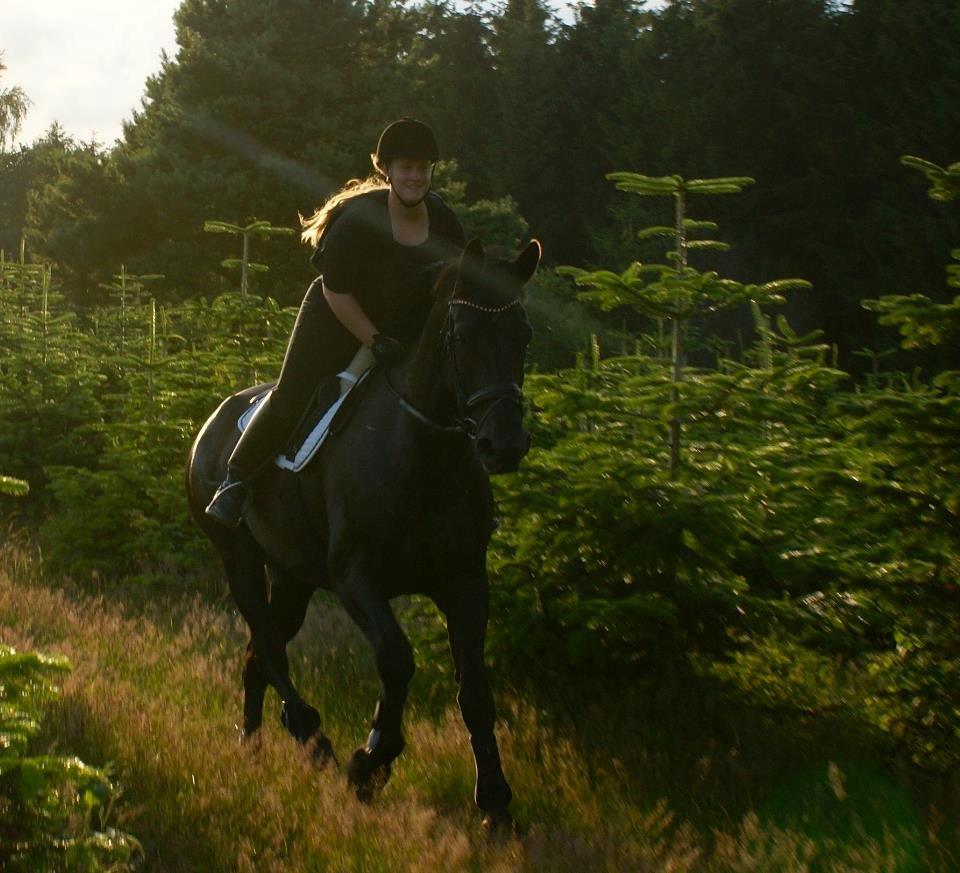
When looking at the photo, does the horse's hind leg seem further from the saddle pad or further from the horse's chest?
the horse's chest

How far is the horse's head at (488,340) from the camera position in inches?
195

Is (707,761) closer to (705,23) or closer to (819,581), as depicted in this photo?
(819,581)

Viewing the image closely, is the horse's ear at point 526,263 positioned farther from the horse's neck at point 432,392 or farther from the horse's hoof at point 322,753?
the horse's hoof at point 322,753

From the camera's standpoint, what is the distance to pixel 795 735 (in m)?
6.57

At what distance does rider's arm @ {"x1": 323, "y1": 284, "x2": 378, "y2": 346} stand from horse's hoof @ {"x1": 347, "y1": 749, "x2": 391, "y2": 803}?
6.27 feet

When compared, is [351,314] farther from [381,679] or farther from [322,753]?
[322,753]

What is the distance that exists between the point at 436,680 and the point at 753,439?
2.49m

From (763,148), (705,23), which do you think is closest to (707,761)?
(763,148)

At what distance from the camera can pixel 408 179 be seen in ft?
20.0

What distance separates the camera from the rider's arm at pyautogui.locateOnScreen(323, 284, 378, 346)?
611cm

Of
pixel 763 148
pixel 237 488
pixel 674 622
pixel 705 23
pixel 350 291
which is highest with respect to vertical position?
pixel 705 23

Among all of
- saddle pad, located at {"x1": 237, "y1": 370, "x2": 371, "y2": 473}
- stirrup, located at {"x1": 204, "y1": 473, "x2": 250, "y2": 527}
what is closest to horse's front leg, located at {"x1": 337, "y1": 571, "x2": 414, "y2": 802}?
saddle pad, located at {"x1": 237, "y1": 370, "x2": 371, "y2": 473}

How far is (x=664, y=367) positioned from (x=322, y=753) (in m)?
2.97

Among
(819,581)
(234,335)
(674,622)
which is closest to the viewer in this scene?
A: (674,622)
